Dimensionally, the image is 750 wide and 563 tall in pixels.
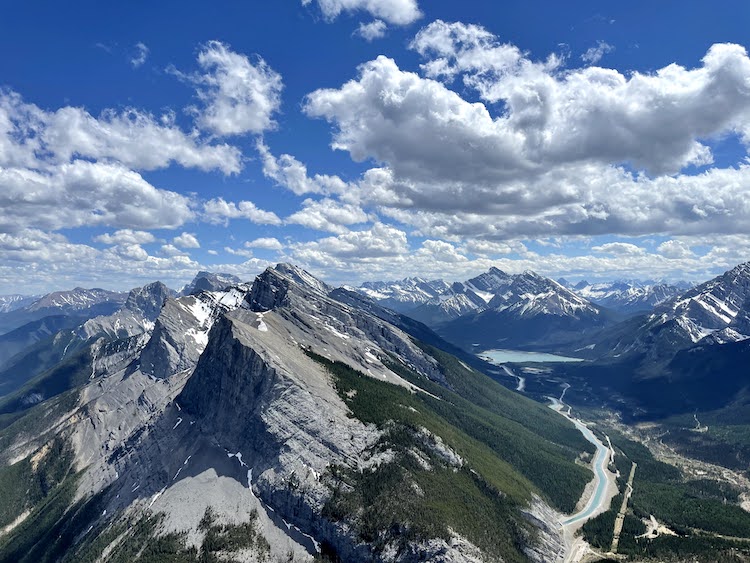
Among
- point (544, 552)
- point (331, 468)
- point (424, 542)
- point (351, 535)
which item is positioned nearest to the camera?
point (424, 542)

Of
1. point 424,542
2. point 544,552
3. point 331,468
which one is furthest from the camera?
point 331,468

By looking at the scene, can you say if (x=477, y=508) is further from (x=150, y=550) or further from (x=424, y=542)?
(x=150, y=550)

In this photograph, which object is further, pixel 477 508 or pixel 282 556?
pixel 477 508

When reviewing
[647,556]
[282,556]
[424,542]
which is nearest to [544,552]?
[647,556]

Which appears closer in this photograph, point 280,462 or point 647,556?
point 647,556

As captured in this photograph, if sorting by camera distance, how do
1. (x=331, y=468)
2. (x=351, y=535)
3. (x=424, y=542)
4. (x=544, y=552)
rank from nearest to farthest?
(x=424, y=542) → (x=351, y=535) → (x=544, y=552) → (x=331, y=468)

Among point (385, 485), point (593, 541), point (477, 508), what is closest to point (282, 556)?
point (385, 485)

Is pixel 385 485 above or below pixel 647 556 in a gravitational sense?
above

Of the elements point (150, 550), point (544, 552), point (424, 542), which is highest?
point (424, 542)

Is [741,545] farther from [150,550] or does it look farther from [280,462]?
[150,550]
